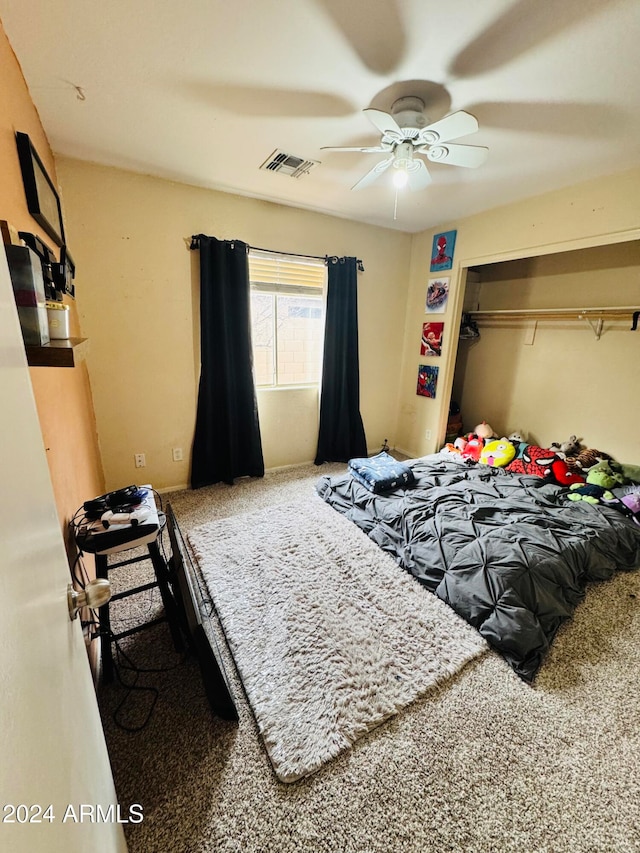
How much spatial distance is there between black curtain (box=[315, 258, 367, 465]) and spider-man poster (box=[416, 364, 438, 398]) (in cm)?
72

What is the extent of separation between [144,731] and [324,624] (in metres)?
0.79

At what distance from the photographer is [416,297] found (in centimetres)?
360

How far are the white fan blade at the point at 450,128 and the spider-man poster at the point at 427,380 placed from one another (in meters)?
2.16

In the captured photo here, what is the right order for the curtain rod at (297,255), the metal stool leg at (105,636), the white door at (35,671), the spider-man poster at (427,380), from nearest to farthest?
the white door at (35,671) → the metal stool leg at (105,636) → the curtain rod at (297,255) → the spider-man poster at (427,380)

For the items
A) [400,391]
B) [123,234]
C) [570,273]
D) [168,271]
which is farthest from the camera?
[400,391]

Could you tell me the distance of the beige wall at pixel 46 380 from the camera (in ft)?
3.80

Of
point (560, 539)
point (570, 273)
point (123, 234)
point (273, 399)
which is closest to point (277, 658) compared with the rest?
point (560, 539)

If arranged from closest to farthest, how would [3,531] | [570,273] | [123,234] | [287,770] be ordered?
[3,531], [287,770], [123,234], [570,273]

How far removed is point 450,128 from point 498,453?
8.51 ft

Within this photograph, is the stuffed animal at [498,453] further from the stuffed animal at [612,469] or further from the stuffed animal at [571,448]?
the stuffed animal at [612,469]

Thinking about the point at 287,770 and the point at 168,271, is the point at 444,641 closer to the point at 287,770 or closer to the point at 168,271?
the point at 287,770

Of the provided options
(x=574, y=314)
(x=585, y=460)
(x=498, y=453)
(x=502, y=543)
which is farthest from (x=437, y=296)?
(x=502, y=543)

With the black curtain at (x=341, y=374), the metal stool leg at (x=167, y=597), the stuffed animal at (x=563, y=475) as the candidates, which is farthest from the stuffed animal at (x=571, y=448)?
the metal stool leg at (x=167, y=597)

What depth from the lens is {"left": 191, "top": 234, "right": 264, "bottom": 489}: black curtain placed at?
2.63 metres
